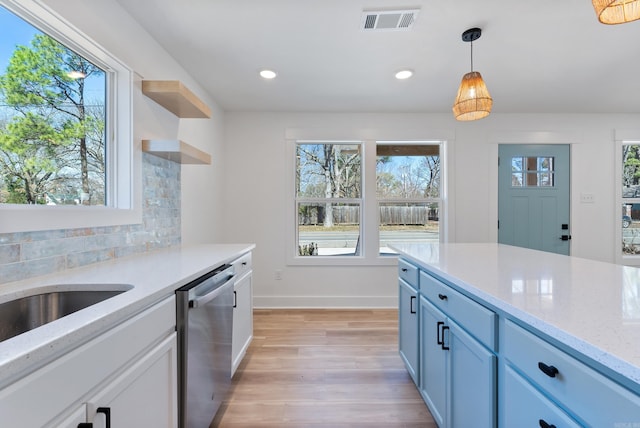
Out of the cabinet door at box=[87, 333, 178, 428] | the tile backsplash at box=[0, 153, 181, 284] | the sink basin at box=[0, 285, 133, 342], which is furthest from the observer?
the tile backsplash at box=[0, 153, 181, 284]

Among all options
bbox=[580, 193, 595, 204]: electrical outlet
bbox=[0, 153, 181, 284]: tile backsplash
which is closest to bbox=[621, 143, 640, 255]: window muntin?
bbox=[580, 193, 595, 204]: electrical outlet

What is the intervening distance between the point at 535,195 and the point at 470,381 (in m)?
3.42

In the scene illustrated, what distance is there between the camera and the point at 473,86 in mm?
1875

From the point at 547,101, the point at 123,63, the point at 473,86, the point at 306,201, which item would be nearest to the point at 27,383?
the point at 123,63

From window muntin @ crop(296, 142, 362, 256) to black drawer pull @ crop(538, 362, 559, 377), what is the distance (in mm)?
2968

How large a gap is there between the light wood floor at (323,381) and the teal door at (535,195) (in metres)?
2.18

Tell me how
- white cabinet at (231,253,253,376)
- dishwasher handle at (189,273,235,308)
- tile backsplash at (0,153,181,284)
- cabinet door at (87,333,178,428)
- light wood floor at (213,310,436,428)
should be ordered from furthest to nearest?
white cabinet at (231,253,253,376), light wood floor at (213,310,436,428), dishwasher handle at (189,273,235,308), tile backsplash at (0,153,181,284), cabinet door at (87,333,178,428)

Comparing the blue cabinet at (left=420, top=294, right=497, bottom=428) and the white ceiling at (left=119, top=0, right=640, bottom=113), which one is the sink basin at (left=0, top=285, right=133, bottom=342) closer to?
the blue cabinet at (left=420, top=294, right=497, bottom=428)

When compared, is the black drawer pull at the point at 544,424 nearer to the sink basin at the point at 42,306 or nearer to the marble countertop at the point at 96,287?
the marble countertop at the point at 96,287

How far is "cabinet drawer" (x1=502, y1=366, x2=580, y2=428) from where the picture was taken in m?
0.74

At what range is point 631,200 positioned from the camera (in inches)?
147

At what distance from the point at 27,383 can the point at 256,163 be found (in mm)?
3184

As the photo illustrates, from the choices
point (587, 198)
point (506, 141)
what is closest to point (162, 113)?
point (506, 141)

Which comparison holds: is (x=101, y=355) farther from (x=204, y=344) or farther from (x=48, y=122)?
(x=48, y=122)
